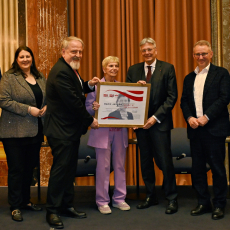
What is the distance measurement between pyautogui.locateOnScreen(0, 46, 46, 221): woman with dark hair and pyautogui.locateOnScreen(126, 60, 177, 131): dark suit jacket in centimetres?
130

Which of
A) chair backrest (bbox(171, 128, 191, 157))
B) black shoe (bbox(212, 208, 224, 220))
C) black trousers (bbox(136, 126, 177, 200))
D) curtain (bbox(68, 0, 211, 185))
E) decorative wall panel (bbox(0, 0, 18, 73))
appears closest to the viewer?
black shoe (bbox(212, 208, 224, 220))

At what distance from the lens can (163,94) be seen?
3.59 m

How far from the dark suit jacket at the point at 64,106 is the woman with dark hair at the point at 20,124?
1.12 ft

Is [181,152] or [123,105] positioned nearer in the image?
[123,105]

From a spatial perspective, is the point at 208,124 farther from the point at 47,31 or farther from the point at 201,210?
the point at 47,31

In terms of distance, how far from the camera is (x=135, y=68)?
3.80 m

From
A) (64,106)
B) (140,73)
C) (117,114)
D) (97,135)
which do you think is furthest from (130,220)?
(140,73)

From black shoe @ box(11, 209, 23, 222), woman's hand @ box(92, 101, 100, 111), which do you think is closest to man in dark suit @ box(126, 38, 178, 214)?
woman's hand @ box(92, 101, 100, 111)

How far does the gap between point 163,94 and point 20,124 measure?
170 centimetres

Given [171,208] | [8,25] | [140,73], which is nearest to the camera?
[171,208]

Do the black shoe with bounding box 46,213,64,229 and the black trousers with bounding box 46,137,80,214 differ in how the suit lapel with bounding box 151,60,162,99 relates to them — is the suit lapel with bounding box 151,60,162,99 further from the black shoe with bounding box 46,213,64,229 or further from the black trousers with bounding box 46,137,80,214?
the black shoe with bounding box 46,213,64,229

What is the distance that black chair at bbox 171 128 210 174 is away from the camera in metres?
4.29

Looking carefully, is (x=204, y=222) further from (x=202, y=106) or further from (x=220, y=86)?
(x=220, y=86)

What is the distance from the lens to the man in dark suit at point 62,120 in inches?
119
